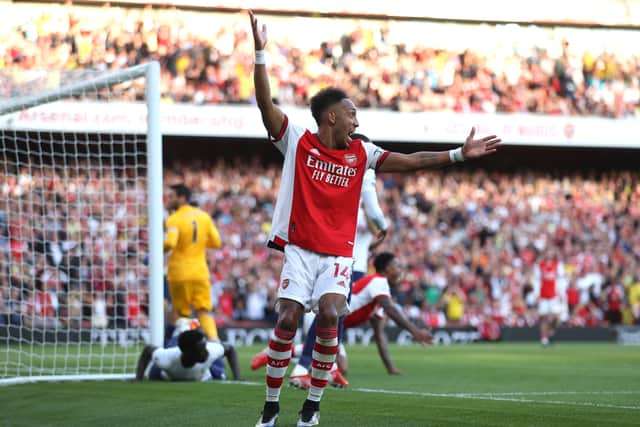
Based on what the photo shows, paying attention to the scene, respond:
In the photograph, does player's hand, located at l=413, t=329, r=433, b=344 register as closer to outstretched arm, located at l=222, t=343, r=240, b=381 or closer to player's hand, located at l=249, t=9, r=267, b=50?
outstretched arm, located at l=222, t=343, r=240, b=381

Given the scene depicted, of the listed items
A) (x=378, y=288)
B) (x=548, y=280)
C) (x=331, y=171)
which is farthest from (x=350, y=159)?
(x=548, y=280)

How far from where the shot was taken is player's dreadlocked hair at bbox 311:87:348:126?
7.05 metres

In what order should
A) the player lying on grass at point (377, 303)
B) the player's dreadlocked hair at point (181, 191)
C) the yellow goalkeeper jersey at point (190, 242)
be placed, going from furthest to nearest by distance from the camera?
the player's dreadlocked hair at point (181, 191), the yellow goalkeeper jersey at point (190, 242), the player lying on grass at point (377, 303)

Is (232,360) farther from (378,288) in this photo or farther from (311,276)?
(311,276)

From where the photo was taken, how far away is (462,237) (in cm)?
3203

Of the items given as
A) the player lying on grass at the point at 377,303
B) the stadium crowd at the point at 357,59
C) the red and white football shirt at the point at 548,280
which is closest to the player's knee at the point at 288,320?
the player lying on grass at the point at 377,303

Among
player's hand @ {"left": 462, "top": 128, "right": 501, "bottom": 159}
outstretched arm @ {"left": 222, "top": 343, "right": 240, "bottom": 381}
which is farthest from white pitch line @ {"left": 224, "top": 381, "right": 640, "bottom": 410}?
player's hand @ {"left": 462, "top": 128, "right": 501, "bottom": 159}

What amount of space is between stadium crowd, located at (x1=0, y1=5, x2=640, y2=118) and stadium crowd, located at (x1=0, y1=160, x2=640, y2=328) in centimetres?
249

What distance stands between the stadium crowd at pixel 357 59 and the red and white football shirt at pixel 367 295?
17.5 meters

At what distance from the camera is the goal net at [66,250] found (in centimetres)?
1197

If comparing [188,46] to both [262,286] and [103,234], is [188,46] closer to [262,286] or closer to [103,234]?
[262,286]

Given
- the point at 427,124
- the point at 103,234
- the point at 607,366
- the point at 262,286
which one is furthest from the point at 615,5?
the point at 607,366

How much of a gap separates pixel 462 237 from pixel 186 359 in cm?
2201

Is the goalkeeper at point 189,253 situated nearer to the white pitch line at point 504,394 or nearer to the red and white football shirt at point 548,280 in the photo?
the white pitch line at point 504,394
